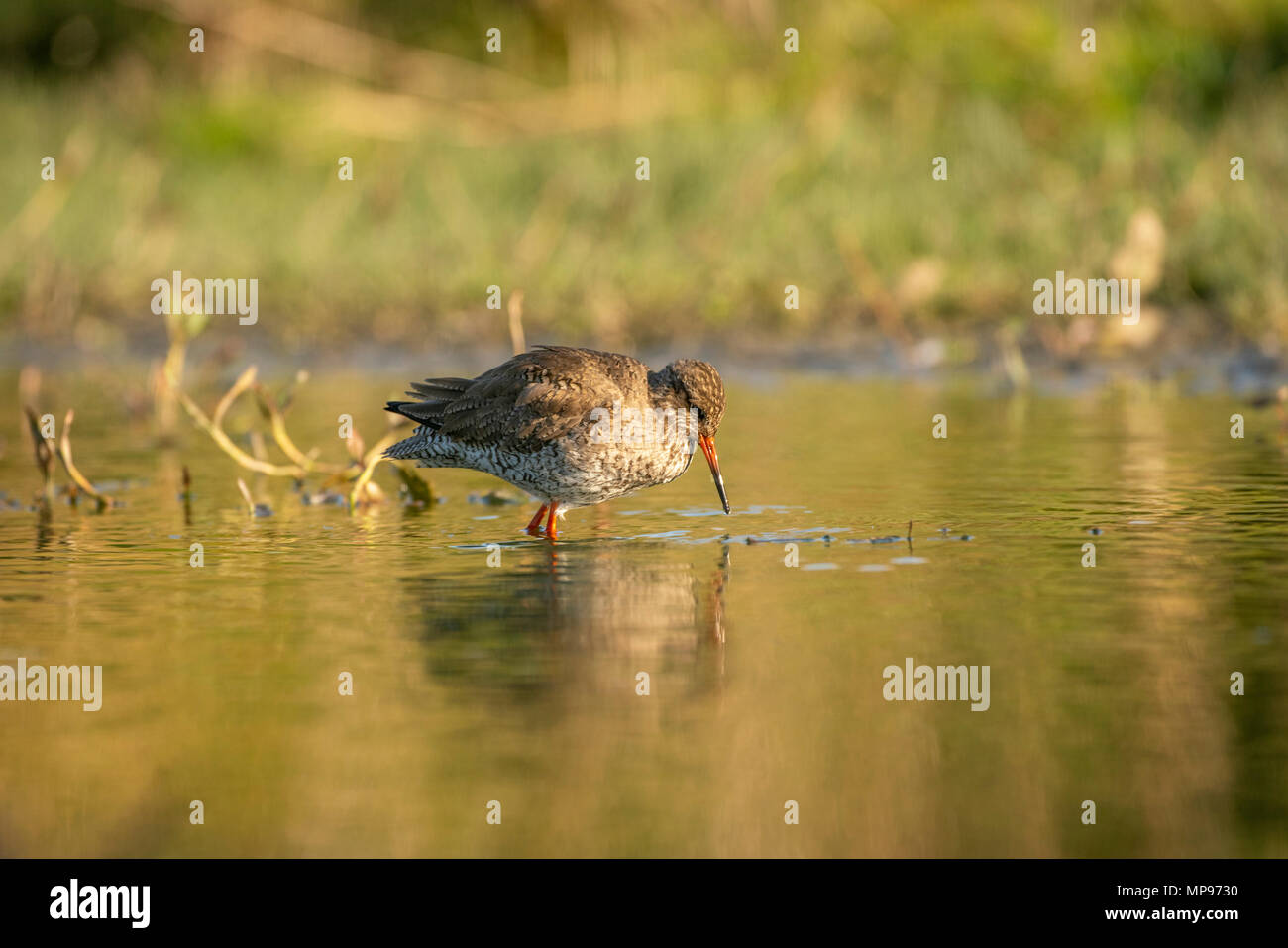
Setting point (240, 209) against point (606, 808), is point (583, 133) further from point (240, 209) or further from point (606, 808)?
point (606, 808)

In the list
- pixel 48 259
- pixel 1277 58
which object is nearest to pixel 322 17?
pixel 48 259

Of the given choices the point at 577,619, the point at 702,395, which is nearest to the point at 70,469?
the point at 702,395

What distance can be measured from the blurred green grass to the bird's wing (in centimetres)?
684

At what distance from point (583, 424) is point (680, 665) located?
8.60 ft

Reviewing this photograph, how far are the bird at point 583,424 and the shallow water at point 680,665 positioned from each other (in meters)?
0.26

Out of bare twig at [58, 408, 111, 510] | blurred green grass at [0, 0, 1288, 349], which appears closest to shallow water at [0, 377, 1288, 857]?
bare twig at [58, 408, 111, 510]

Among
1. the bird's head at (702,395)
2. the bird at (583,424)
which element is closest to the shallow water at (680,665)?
the bird at (583,424)

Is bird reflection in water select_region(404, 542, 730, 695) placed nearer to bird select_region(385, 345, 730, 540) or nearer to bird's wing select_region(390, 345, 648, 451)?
bird select_region(385, 345, 730, 540)

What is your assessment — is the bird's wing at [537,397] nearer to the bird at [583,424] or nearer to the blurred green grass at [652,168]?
the bird at [583,424]

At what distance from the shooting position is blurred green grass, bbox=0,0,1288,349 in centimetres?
1709

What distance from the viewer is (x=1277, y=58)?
20.8 m

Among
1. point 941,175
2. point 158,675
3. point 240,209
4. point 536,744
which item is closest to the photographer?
point 536,744

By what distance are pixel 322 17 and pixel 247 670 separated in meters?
17.3

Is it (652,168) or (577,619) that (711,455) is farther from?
(652,168)
